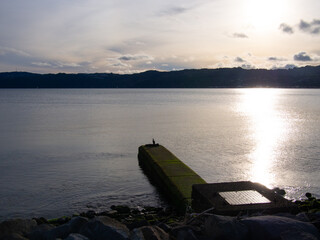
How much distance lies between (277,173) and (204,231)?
1178 centimetres

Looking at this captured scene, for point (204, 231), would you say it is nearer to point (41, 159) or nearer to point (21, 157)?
point (41, 159)

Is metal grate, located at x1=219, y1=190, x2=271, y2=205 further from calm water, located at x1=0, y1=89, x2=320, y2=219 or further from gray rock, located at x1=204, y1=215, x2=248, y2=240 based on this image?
calm water, located at x1=0, y1=89, x2=320, y2=219

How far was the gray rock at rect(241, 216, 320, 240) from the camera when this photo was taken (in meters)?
4.87

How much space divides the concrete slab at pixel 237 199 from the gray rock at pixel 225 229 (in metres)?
1.91

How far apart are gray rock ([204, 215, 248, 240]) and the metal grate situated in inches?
94.5

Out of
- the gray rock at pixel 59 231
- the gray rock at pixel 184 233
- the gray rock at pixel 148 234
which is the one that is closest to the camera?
the gray rock at pixel 184 233

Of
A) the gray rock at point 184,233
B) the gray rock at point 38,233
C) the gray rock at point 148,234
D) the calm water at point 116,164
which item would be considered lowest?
the calm water at point 116,164

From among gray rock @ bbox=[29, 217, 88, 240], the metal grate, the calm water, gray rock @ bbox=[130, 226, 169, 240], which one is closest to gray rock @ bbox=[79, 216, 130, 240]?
gray rock @ bbox=[130, 226, 169, 240]

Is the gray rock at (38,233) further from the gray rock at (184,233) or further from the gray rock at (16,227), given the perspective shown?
the gray rock at (184,233)

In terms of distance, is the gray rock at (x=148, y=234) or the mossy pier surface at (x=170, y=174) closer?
A: the gray rock at (x=148, y=234)

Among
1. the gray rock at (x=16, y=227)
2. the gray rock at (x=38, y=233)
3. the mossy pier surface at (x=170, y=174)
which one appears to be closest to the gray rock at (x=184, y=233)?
the gray rock at (x=38, y=233)

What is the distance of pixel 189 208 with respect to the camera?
898 centimetres

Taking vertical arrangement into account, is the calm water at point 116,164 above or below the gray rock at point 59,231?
below

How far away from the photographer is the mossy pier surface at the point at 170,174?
10.7 metres
